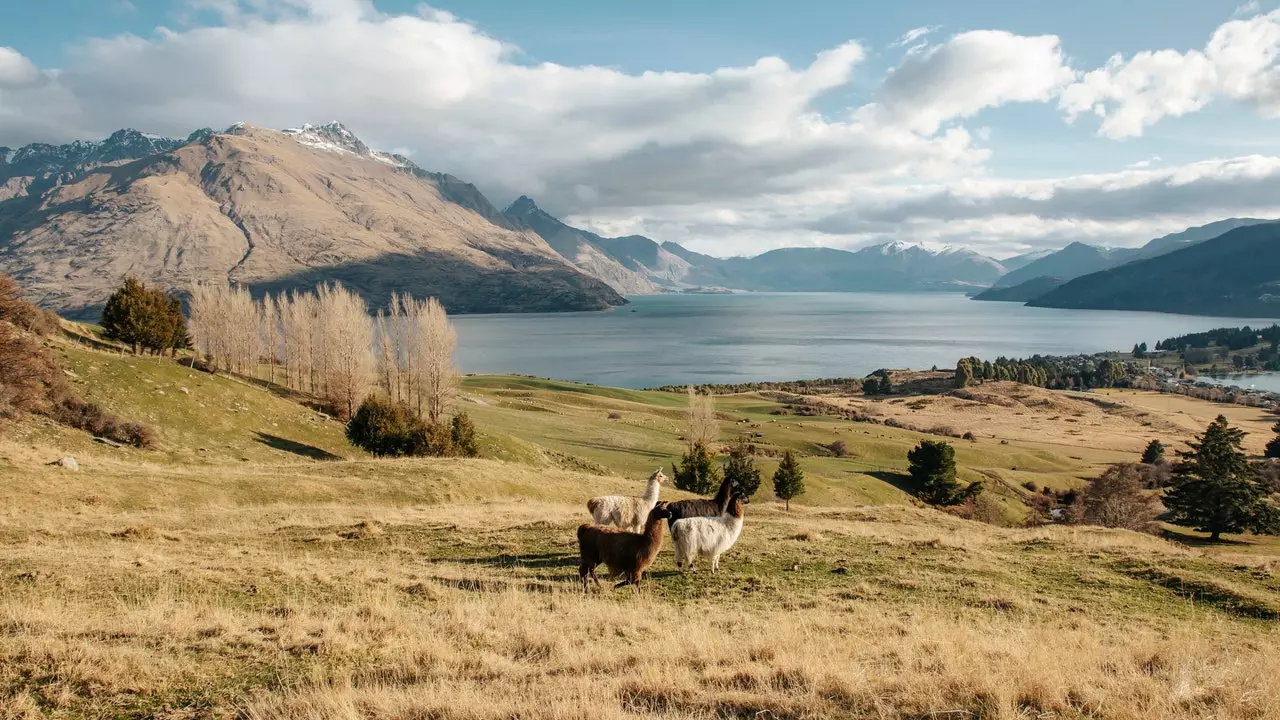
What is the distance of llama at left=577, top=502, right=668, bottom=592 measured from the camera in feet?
42.5

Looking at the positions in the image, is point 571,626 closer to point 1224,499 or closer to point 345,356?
point 1224,499

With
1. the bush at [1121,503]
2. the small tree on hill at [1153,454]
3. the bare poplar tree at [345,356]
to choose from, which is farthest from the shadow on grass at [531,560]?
the small tree on hill at [1153,454]

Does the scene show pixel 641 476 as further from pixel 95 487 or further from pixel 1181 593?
pixel 1181 593

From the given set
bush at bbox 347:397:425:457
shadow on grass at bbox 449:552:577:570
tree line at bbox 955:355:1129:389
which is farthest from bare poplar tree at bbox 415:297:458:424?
tree line at bbox 955:355:1129:389

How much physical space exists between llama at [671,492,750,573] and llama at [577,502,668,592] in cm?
107

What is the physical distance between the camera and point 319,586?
12203 millimetres

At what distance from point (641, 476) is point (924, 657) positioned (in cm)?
4206

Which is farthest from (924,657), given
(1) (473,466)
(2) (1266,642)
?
(1) (473,466)

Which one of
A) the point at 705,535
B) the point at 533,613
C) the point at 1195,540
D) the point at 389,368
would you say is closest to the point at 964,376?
the point at 1195,540

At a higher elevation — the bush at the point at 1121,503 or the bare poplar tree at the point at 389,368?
A: the bare poplar tree at the point at 389,368

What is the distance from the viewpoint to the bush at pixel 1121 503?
44812 millimetres

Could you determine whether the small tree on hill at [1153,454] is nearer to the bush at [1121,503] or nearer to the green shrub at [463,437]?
the bush at [1121,503]

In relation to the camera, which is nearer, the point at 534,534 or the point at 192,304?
the point at 534,534

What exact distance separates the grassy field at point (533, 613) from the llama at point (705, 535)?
0.58 m
